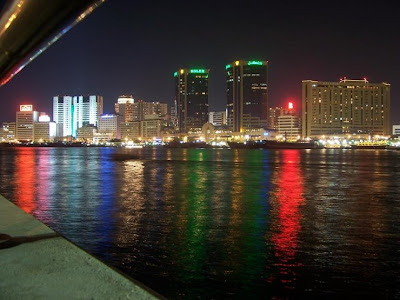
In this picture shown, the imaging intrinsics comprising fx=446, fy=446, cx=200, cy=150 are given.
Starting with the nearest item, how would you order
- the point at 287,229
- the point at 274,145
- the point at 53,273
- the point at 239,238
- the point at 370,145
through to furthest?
1. the point at 53,273
2. the point at 239,238
3. the point at 287,229
4. the point at 370,145
5. the point at 274,145

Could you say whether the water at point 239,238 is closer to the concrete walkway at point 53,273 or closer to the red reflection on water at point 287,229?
the red reflection on water at point 287,229

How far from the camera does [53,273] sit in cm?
445

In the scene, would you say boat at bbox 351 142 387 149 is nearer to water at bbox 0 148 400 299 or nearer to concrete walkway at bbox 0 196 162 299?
water at bbox 0 148 400 299

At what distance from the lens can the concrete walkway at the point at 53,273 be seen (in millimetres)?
3860

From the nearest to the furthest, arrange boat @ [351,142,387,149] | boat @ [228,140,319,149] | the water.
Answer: the water
boat @ [351,142,387,149]
boat @ [228,140,319,149]

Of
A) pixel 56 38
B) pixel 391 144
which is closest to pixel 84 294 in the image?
pixel 56 38

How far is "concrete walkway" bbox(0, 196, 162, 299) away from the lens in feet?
12.7

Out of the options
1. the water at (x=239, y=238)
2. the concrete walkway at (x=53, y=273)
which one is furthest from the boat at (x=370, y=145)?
the concrete walkway at (x=53, y=273)

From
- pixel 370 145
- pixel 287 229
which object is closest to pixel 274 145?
pixel 370 145

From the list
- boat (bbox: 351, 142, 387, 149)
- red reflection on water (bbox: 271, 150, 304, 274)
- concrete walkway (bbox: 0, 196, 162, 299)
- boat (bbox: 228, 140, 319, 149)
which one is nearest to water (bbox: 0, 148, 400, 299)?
red reflection on water (bbox: 271, 150, 304, 274)

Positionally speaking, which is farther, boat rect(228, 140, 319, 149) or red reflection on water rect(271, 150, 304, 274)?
boat rect(228, 140, 319, 149)

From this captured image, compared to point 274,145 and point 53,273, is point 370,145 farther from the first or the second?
point 53,273

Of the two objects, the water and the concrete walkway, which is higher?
the concrete walkway

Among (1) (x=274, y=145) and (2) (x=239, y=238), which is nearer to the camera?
(2) (x=239, y=238)
